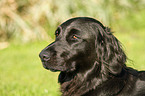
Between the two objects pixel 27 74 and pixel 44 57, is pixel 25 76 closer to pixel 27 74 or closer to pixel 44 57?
pixel 27 74

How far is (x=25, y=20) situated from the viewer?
1459 cm

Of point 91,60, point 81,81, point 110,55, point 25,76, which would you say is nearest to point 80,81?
point 81,81

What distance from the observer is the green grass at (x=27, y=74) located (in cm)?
517

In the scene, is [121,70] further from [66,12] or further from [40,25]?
[40,25]

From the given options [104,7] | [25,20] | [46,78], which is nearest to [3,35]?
[25,20]

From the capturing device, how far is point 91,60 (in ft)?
11.5

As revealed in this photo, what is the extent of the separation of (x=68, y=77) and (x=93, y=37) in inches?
32.1

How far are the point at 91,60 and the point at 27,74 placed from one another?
4.38 meters

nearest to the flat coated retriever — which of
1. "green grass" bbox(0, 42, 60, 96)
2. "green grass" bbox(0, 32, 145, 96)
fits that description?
"green grass" bbox(0, 32, 145, 96)

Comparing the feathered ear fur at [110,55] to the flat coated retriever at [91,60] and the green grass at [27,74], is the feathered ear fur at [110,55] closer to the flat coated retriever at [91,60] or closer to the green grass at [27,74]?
the flat coated retriever at [91,60]

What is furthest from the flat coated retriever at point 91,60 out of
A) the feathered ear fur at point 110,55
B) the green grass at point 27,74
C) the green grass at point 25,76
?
the green grass at point 25,76

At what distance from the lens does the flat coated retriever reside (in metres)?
3.32

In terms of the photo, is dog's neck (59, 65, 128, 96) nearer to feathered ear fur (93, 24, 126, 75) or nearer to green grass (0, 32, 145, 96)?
feathered ear fur (93, 24, 126, 75)

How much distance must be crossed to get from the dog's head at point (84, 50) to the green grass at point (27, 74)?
0.38 meters
